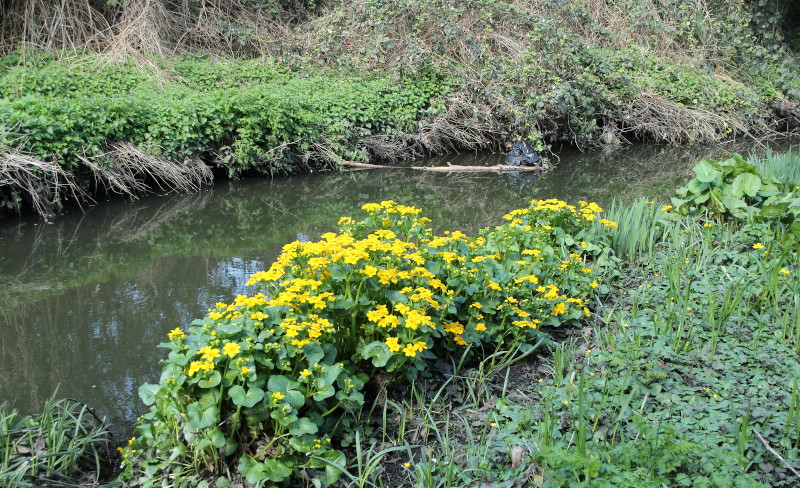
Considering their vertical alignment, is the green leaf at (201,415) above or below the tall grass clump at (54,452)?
above

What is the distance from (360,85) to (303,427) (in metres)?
9.03

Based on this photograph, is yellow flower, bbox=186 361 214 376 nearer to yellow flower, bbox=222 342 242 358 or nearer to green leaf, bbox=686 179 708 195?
yellow flower, bbox=222 342 242 358

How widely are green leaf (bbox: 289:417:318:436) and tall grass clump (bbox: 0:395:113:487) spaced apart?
94 centimetres

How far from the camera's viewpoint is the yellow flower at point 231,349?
2.75m

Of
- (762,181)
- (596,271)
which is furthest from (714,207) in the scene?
(596,271)

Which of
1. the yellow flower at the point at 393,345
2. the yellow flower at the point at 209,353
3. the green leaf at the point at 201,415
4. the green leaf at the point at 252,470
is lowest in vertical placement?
the green leaf at the point at 252,470

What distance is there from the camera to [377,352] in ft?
10.6

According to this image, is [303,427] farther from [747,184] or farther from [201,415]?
[747,184]

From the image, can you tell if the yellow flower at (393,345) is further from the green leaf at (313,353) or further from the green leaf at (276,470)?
the green leaf at (276,470)

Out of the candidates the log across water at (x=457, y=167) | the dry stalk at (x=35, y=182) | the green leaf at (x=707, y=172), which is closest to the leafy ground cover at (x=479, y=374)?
the green leaf at (x=707, y=172)

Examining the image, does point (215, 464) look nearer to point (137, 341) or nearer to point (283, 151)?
point (137, 341)

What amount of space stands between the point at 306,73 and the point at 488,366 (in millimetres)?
9251

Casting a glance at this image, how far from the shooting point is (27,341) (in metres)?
4.86

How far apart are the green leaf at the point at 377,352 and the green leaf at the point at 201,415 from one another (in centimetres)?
73
